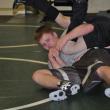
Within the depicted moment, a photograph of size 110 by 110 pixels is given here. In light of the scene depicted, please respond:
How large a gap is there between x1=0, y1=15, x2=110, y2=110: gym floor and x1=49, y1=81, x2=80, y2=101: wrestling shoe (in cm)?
4

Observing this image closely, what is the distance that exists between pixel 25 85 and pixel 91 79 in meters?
0.63

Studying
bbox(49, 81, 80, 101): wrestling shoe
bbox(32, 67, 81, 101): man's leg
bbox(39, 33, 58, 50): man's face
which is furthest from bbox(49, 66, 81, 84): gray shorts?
bbox(39, 33, 58, 50): man's face

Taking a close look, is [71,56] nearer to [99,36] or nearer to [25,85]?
[99,36]

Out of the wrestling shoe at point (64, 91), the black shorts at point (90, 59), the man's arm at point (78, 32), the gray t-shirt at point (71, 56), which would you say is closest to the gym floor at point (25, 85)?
the wrestling shoe at point (64, 91)

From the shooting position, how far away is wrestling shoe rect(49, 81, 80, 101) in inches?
113

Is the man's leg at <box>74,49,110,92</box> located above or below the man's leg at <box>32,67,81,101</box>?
above

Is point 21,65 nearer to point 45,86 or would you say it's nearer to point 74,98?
point 45,86

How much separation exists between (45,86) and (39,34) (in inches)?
17.7

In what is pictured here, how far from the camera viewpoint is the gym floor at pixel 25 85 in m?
2.78

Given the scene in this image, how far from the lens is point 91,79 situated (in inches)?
118

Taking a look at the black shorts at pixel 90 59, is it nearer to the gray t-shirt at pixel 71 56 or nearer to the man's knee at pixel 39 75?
the gray t-shirt at pixel 71 56

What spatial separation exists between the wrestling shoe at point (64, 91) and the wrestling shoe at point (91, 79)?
0.11m

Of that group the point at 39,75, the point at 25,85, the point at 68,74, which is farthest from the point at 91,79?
the point at 25,85

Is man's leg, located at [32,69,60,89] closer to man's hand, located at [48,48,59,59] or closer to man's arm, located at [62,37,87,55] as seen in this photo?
man's hand, located at [48,48,59,59]
